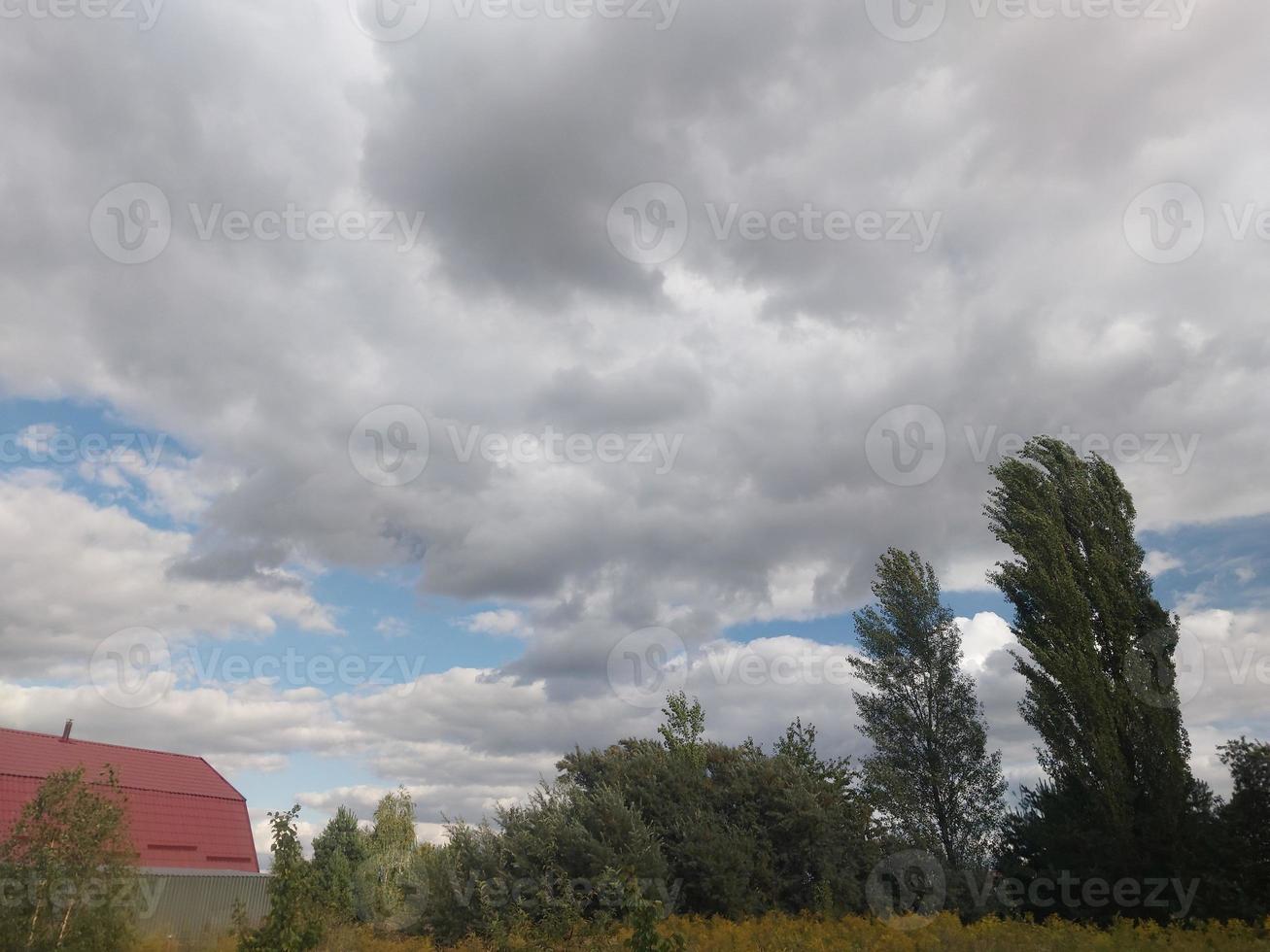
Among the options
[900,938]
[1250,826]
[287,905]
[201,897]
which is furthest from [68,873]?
[1250,826]

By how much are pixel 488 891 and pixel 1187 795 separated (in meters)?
20.3

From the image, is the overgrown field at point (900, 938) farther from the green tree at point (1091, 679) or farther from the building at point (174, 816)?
the building at point (174, 816)

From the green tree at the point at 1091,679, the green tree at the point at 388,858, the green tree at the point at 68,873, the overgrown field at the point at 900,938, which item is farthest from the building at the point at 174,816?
the green tree at the point at 1091,679

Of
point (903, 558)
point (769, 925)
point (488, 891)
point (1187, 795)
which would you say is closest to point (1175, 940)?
point (769, 925)

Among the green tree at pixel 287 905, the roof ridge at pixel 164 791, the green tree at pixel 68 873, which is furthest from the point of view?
the roof ridge at pixel 164 791

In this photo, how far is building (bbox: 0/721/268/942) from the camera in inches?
1380

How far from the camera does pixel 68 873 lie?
15.6 meters

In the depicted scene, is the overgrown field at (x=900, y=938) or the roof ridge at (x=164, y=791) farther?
the roof ridge at (x=164, y=791)

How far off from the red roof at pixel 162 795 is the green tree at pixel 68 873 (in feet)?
83.1

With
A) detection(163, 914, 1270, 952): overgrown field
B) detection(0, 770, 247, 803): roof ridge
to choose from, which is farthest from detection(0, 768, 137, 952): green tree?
detection(0, 770, 247, 803): roof ridge

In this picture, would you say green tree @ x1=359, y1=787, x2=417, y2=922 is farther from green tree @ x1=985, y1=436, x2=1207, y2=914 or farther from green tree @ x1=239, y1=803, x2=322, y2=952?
green tree @ x1=985, y1=436, x2=1207, y2=914

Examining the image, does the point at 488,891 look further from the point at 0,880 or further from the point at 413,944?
the point at 0,880

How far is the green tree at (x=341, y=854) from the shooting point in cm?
3987

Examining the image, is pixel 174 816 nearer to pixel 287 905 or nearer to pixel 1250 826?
pixel 287 905
